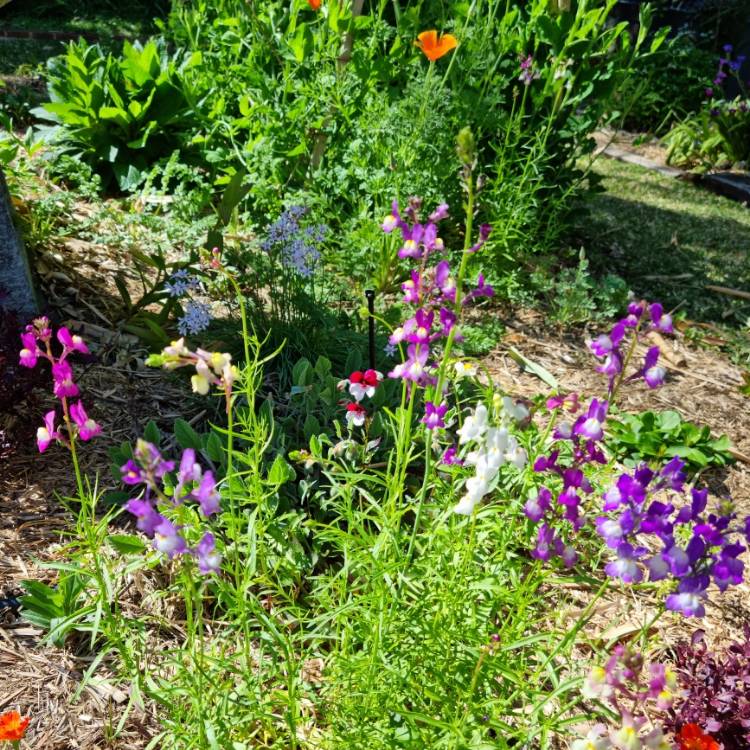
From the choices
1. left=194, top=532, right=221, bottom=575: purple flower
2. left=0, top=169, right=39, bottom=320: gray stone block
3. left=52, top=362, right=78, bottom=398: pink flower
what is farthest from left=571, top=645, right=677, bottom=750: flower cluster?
left=0, top=169, right=39, bottom=320: gray stone block

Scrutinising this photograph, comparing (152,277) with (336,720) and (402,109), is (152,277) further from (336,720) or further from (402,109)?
(336,720)

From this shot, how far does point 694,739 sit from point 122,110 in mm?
3736

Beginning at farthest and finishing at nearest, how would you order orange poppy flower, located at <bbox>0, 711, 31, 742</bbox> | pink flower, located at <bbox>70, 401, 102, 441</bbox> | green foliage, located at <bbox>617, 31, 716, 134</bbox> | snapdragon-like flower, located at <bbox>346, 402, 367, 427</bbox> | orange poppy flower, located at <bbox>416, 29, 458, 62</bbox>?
green foliage, located at <bbox>617, 31, 716, 134</bbox> → orange poppy flower, located at <bbox>416, 29, 458, 62</bbox> → snapdragon-like flower, located at <bbox>346, 402, 367, 427</bbox> → orange poppy flower, located at <bbox>0, 711, 31, 742</bbox> → pink flower, located at <bbox>70, 401, 102, 441</bbox>

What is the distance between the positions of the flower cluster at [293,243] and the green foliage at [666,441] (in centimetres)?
118

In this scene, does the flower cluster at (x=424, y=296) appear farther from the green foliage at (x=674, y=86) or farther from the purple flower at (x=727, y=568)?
the green foliage at (x=674, y=86)

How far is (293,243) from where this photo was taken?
2637 millimetres

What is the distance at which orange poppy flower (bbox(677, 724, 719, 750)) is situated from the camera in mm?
1457

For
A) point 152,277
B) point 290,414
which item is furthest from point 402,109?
point 290,414

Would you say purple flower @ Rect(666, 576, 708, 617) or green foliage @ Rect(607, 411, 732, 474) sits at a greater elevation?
purple flower @ Rect(666, 576, 708, 617)

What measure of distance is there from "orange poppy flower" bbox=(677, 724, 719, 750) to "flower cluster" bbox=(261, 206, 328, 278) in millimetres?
1698

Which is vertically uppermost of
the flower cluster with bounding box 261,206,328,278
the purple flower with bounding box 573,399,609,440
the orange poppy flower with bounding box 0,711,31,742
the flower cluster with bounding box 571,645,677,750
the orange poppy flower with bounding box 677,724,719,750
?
the purple flower with bounding box 573,399,609,440

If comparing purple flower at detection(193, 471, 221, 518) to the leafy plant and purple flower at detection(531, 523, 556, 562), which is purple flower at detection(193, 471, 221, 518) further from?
the leafy plant

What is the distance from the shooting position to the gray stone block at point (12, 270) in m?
2.43

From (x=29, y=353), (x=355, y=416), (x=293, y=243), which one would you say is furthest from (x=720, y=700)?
(x=293, y=243)
